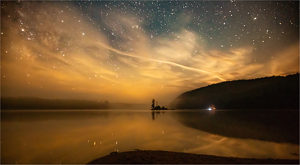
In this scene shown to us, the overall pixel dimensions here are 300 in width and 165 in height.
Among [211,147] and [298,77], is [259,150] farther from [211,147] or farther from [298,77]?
[298,77]

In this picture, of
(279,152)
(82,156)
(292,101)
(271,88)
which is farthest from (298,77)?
(82,156)

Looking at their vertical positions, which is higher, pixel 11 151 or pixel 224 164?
pixel 224 164

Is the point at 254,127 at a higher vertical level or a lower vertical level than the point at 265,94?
lower

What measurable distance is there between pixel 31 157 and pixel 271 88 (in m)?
201

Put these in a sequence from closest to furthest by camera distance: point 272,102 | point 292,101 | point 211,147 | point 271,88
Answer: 1. point 211,147
2. point 292,101
3. point 272,102
4. point 271,88

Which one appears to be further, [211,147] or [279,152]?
[211,147]

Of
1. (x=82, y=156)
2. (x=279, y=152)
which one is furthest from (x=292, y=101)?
(x=82, y=156)

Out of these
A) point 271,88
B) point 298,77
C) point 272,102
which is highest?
point 298,77

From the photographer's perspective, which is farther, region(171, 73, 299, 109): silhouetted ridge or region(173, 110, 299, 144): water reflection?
region(171, 73, 299, 109): silhouetted ridge

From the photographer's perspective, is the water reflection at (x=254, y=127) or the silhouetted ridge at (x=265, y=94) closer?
the water reflection at (x=254, y=127)

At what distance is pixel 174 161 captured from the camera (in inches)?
262

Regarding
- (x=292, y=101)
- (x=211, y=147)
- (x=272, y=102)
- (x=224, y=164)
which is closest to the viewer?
(x=224, y=164)

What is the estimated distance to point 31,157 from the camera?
900cm

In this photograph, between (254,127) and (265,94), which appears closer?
→ (254,127)
